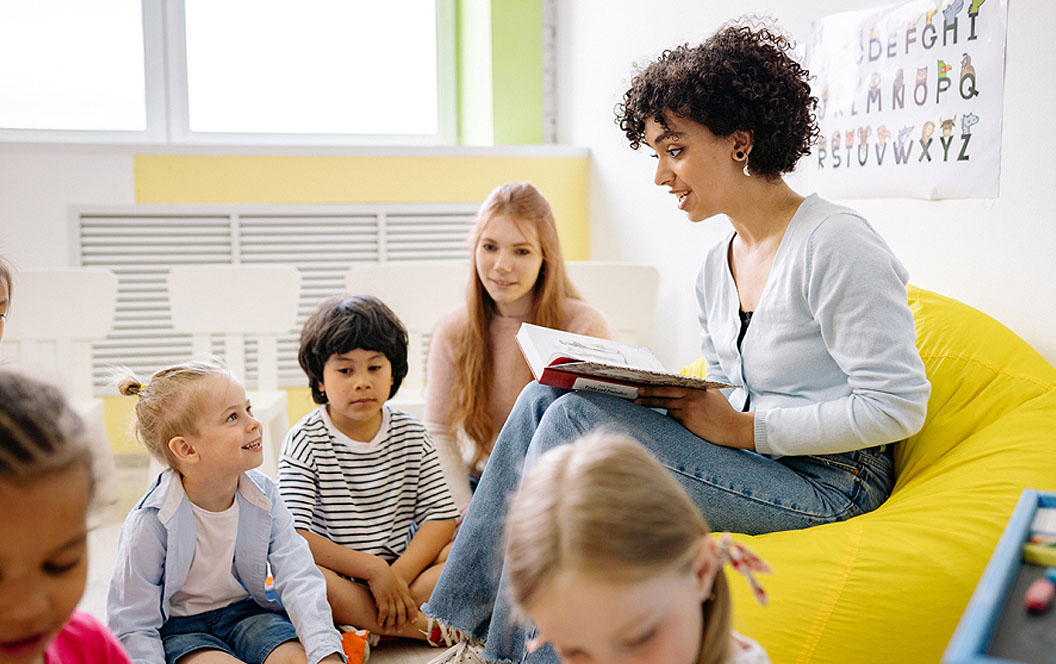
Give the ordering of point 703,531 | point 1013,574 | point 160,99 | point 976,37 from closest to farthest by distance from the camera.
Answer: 1. point 1013,574
2. point 703,531
3. point 976,37
4. point 160,99

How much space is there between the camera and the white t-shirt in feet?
4.99

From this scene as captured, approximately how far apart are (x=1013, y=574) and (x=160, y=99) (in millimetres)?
3530

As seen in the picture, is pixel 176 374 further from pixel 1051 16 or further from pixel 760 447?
pixel 1051 16

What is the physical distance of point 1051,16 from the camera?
1515 mm

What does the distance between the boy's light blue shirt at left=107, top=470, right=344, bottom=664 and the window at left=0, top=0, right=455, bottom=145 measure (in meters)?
2.27

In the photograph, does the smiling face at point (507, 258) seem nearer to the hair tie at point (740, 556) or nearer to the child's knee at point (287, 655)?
the child's knee at point (287, 655)

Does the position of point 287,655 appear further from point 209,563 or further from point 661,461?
point 661,461

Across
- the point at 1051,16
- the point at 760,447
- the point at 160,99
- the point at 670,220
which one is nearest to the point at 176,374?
the point at 760,447

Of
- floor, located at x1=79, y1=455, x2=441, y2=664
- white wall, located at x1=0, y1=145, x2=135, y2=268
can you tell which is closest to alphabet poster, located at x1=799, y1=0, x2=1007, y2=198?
floor, located at x1=79, y1=455, x2=441, y2=664

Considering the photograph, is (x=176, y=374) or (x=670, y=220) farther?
(x=670, y=220)

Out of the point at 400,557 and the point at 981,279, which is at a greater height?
the point at 981,279

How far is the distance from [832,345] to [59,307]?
2.19 meters

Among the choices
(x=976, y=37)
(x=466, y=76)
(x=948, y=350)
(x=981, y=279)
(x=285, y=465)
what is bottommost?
(x=285, y=465)

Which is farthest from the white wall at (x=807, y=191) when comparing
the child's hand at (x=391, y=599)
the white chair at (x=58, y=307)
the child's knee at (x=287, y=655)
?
the white chair at (x=58, y=307)
